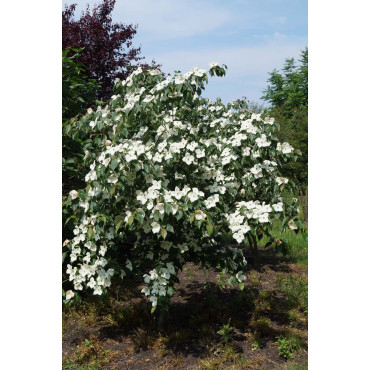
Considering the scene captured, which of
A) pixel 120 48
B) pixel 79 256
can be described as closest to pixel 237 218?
pixel 79 256

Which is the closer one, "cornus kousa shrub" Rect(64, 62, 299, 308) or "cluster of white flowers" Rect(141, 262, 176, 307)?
"cornus kousa shrub" Rect(64, 62, 299, 308)

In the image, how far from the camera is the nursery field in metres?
2.92

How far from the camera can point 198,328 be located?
10.9 ft

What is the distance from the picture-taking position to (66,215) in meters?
3.37

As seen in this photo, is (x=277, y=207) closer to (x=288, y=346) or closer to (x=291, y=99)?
(x=288, y=346)

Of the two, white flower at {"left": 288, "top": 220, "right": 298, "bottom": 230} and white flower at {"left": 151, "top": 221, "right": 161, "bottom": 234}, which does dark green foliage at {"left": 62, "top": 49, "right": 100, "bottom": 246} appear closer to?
white flower at {"left": 151, "top": 221, "right": 161, "bottom": 234}

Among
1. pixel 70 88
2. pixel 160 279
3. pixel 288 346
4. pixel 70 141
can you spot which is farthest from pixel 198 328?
pixel 70 88

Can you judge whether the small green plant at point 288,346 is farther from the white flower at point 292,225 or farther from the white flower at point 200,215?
the white flower at point 200,215

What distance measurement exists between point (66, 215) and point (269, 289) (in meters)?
2.23

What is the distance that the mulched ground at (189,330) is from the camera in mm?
2904

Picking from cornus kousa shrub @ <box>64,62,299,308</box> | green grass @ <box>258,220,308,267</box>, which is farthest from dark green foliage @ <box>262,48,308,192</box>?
cornus kousa shrub @ <box>64,62,299,308</box>

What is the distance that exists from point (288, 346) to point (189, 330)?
80 cm

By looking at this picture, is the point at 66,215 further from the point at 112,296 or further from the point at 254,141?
the point at 254,141

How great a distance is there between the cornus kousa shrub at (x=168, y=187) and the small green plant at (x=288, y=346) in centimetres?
66
